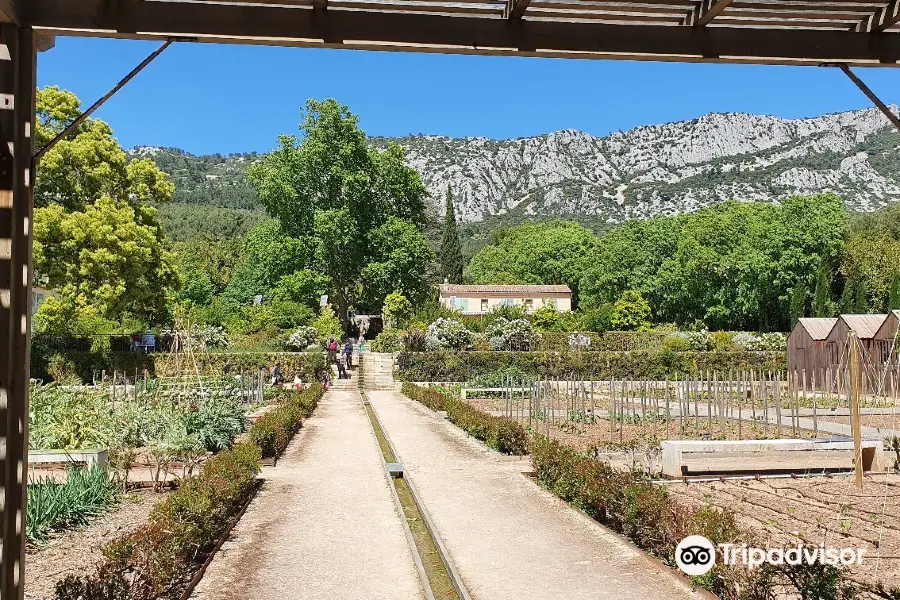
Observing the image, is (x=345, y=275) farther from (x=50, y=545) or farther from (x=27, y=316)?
(x=27, y=316)

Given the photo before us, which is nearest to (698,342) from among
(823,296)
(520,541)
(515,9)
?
(823,296)

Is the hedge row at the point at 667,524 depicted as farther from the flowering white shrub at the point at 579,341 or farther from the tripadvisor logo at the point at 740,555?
the flowering white shrub at the point at 579,341

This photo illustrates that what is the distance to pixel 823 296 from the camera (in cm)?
5234

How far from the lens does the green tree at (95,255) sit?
30.9 meters

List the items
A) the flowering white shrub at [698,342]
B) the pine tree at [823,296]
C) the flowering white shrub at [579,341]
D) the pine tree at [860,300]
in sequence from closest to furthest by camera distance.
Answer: the flowering white shrub at [698,342] → the flowering white shrub at [579,341] → the pine tree at [860,300] → the pine tree at [823,296]

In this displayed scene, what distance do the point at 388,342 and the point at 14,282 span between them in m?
39.3

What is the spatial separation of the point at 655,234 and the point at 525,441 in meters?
54.5

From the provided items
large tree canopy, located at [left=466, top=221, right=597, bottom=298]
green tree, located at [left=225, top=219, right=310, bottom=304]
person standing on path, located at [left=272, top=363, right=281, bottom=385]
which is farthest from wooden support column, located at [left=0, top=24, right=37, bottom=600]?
large tree canopy, located at [left=466, top=221, right=597, bottom=298]

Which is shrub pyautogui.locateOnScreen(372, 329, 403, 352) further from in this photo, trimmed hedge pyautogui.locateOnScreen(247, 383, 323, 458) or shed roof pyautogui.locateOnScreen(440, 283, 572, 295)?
shed roof pyautogui.locateOnScreen(440, 283, 572, 295)

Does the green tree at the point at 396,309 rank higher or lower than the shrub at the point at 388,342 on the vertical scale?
higher

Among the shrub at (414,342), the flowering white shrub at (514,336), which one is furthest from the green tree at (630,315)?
the shrub at (414,342)

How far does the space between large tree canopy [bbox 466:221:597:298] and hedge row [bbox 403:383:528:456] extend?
54.0 m

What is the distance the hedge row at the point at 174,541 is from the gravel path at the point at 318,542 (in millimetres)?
210

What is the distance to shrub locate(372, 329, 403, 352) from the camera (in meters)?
42.9
